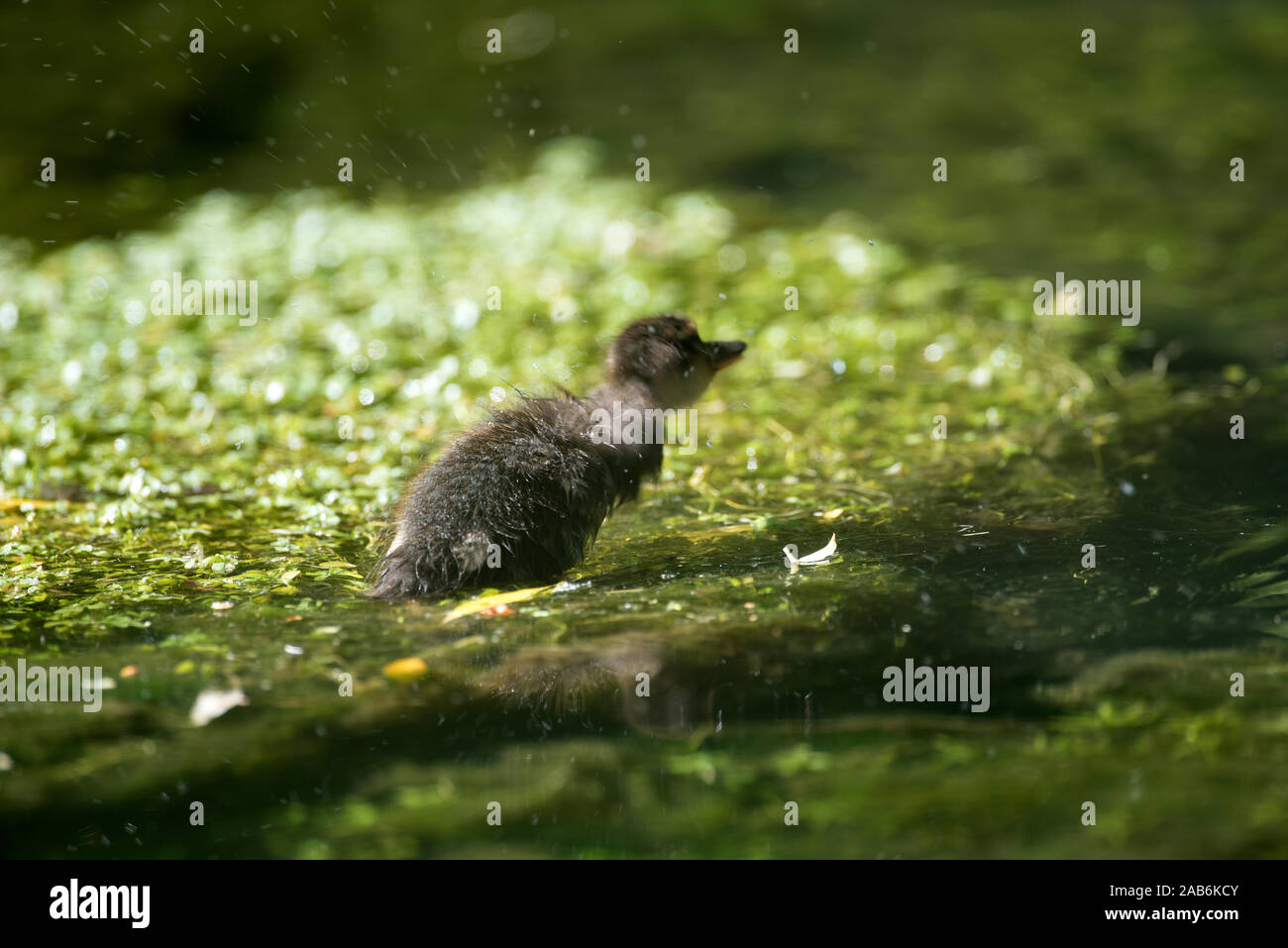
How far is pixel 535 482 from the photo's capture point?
5.40 metres

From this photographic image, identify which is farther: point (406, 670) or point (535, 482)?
point (535, 482)

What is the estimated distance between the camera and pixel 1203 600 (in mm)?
4871

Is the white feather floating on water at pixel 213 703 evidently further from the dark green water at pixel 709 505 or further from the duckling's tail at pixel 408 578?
the duckling's tail at pixel 408 578

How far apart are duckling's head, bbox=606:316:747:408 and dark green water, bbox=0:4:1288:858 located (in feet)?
1.84

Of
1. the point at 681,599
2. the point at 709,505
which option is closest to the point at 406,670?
the point at 681,599

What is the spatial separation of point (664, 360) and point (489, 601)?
1572 mm

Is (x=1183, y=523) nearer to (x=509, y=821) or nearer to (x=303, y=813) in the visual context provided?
(x=509, y=821)

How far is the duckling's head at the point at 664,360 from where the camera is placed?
609cm

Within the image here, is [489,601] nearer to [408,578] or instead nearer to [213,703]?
[408,578]

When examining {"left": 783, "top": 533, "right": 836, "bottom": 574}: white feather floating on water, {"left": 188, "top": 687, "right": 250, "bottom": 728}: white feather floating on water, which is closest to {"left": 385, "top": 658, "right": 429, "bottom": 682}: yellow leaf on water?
{"left": 188, "top": 687, "right": 250, "bottom": 728}: white feather floating on water

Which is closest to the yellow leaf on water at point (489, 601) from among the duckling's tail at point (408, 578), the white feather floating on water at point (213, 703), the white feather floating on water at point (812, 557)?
the duckling's tail at point (408, 578)

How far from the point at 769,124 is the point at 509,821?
12.4 meters

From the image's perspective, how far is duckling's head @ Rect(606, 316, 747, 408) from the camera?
6.09 m

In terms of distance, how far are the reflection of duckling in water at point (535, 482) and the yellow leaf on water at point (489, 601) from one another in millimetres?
108
